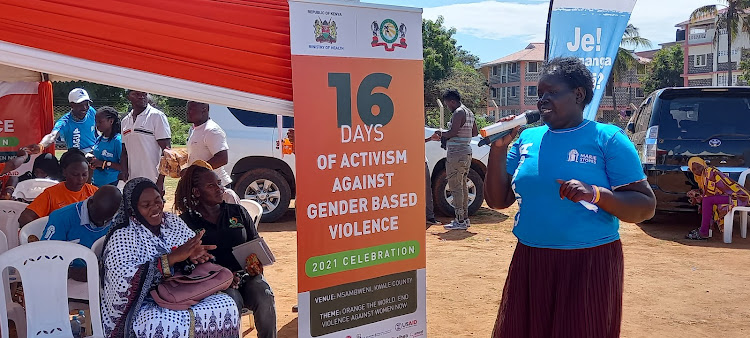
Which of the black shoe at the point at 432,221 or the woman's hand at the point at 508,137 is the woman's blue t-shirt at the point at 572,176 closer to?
the woman's hand at the point at 508,137

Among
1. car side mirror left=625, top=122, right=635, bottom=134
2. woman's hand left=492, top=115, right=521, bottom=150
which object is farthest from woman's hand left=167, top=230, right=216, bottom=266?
car side mirror left=625, top=122, right=635, bottom=134

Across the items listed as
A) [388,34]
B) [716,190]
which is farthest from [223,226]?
[716,190]

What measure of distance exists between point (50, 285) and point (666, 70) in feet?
173

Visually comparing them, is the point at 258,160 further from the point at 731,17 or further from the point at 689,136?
the point at 731,17

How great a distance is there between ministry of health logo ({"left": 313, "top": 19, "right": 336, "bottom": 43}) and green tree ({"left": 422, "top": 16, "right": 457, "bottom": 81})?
1306 inches

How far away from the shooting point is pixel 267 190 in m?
8.98

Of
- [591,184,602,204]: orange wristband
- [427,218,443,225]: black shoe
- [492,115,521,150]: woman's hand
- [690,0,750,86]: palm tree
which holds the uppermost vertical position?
[690,0,750,86]: palm tree

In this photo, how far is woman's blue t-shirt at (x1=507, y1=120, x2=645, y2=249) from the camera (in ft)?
8.23

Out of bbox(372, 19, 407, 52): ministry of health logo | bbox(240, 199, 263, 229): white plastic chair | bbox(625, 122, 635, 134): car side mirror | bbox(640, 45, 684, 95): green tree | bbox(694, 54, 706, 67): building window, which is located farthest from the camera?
bbox(640, 45, 684, 95): green tree

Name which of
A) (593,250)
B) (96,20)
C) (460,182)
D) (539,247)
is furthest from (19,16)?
(460,182)

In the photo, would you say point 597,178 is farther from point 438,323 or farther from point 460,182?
point 460,182

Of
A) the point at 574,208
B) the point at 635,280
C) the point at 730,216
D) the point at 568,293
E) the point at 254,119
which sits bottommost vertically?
the point at 635,280

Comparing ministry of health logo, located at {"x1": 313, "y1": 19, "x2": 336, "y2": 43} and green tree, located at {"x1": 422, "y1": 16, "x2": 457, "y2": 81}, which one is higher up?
green tree, located at {"x1": 422, "y1": 16, "x2": 457, "y2": 81}

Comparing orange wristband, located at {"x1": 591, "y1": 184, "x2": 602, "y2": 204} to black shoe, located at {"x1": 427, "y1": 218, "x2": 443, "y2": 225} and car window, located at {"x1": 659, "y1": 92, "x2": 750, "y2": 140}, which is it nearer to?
car window, located at {"x1": 659, "y1": 92, "x2": 750, "y2": 140}
